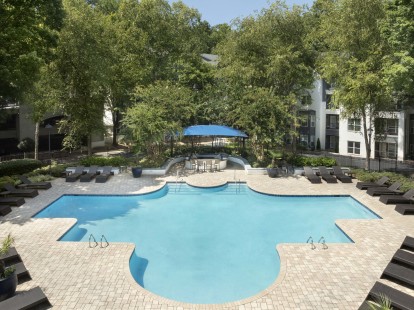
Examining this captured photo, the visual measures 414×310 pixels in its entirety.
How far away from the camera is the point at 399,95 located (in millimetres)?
33719

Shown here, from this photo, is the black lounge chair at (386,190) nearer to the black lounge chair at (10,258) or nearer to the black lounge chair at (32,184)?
the black lounge chair at (10,258)

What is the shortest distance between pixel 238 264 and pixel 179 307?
4383 millimetres

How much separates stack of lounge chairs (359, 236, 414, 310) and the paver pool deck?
0.30 metres

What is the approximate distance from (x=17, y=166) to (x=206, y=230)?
18.1m

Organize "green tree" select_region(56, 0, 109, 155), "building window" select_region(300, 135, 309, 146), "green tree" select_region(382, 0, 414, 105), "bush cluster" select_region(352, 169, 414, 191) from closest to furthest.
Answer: "green tree" select_region(382, 0, 414, 105) → "bush cluster" select_region(352, 169, 414, 191) → "green tree" select_region(56, 0, 109, 155) → "building window" select_region(300, 135, 309, 146)

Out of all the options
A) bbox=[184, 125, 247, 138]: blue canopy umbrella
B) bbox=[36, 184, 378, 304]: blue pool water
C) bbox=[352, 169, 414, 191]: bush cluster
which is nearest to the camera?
bbox=[36, 184, 378, 304]: blue pool water

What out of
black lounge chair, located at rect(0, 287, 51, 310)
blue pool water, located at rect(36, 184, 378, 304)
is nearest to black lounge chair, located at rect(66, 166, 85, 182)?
blue pool water, located at rect(36, 184, 378, 304)

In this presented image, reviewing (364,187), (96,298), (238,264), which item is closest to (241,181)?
(364,187)

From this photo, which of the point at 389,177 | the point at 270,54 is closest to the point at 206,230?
the point at 389,177

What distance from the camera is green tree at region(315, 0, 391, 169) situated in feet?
85.6

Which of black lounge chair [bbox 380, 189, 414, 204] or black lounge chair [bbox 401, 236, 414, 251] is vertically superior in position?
black lounge chair [bbox 380, 189, 414, 204]

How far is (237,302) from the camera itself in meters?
10.4

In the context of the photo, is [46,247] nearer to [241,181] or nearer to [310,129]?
[241,181]

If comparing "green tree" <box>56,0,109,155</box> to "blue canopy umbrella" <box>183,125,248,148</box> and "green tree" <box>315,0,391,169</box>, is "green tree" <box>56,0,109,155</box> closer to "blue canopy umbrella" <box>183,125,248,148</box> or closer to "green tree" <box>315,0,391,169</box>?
"blue canopy umbrella" <box>183,125,248,148</box>
